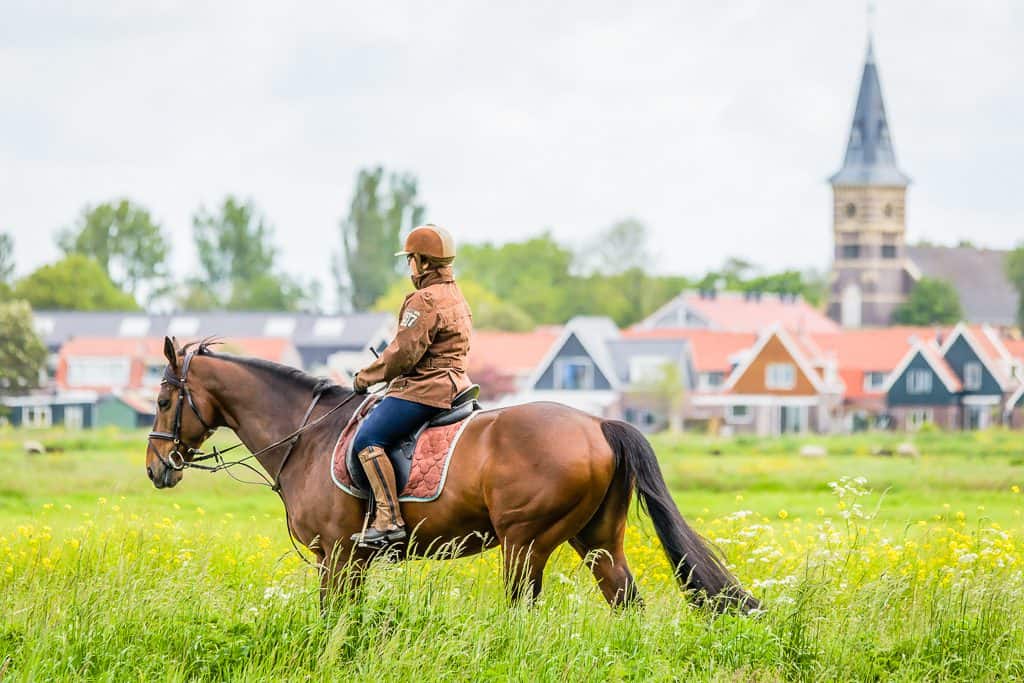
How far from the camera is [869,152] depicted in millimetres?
163125

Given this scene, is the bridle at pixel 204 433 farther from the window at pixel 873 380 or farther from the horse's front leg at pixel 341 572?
the window at pixel 873 380

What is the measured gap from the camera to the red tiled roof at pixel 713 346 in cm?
9012

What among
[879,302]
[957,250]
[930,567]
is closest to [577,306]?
[879,302]

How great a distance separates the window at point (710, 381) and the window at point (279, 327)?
2871cm

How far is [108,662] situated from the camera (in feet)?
26.9

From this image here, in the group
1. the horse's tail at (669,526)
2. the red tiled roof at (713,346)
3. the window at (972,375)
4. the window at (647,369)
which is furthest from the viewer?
the red tiled roof at (713,346)

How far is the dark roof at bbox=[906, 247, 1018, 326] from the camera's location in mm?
148250

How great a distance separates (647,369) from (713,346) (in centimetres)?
721

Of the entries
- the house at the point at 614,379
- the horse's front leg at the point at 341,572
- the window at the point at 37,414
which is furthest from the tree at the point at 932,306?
the horse's front leg at the point at 341,572

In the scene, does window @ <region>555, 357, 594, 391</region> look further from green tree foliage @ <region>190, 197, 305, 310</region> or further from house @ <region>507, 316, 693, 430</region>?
green tree foliage @ <region>190, 197, 305, 310</region>

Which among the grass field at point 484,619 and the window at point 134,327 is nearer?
the grass field at point 484,619

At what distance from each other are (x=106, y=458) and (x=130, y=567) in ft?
95.3

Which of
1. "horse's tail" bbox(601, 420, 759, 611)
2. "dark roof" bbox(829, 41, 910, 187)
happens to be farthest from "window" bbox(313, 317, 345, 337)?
"horse's tail" bbox(601, 420, 759, 611)

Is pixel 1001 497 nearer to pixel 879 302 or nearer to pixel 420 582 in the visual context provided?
pixel 420 582
